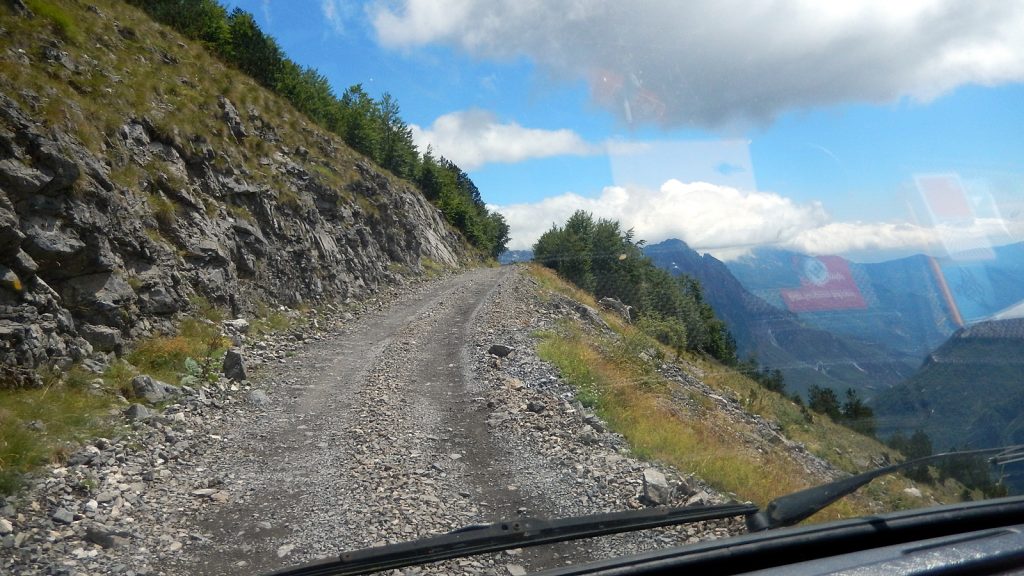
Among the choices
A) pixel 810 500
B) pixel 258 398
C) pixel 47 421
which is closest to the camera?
pixel 810 500

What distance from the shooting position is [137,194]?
1355 cm

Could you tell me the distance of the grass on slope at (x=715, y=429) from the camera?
5.98 m

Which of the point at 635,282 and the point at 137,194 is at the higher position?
the point at 137,194

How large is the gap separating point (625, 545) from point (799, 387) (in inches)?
324

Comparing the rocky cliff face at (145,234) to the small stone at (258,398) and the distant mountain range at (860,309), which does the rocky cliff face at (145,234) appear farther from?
the distant mountain range at (860,309)

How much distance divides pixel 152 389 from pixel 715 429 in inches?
300

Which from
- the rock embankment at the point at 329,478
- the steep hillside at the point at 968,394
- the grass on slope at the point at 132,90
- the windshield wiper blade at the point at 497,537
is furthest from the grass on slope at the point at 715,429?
the grass on slope at the point at 132,90

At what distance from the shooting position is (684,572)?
2854 millimetres

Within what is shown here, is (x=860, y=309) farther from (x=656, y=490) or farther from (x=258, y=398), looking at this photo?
(x=258, y=398)

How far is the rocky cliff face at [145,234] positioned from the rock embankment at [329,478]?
85.2 inches

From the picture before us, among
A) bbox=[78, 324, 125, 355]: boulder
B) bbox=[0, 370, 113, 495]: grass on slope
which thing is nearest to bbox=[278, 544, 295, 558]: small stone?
bbox=[0, 370, 113, 495]: grass on slope

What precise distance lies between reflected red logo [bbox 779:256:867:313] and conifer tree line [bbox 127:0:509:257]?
79.6ft

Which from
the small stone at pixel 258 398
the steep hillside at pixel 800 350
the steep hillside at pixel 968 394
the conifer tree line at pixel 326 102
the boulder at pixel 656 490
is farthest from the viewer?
the conifer tree line at pixel 326 102

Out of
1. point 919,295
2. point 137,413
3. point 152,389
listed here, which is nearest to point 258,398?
point 152,389
